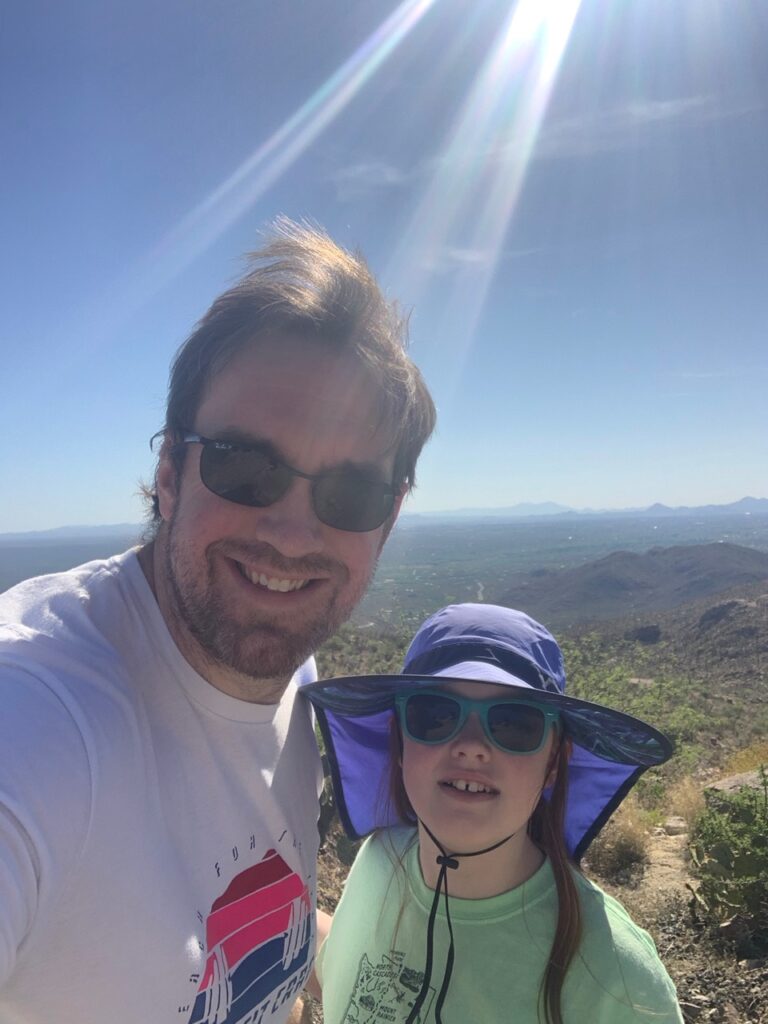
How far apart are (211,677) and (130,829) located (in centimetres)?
40

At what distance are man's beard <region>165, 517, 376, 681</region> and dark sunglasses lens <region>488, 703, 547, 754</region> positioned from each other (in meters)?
0.55

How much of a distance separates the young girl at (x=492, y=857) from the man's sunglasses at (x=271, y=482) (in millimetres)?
456

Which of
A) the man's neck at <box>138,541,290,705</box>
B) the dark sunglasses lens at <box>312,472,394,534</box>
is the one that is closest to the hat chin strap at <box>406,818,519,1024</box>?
the man's neck at <box>138,541,290,705</box>

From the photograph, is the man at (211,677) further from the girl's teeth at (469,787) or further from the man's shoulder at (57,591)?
the girl's teeth at (469,787)

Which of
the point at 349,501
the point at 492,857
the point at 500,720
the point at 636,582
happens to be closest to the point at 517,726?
the point at 500,720

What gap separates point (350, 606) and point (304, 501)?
1.22 feet

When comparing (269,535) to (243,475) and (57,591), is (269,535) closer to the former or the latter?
(243,475)

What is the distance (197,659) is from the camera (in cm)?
154

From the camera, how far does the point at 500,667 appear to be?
5.56 feet

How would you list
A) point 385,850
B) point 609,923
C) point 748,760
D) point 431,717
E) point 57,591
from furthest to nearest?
point 748,760 < point 385,850 < point 431,717 < point 609,923 < point 57,591

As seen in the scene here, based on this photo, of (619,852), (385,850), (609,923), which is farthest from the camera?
(619,852)

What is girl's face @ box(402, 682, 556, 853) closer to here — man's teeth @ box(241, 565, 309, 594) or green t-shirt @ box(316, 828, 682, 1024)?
green t-shirt @ box(316, 828, 682, 1024)

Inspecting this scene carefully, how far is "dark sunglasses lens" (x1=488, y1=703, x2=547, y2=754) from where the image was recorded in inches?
65.9

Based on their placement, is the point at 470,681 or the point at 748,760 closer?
the point at 470,681
